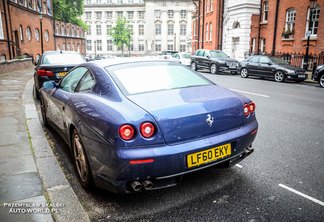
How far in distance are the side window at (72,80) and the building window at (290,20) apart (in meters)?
22.5

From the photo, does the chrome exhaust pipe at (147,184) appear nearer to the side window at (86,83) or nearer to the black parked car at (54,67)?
the side window at (86,83)

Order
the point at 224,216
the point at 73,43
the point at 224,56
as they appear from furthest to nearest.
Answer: the point at 73,43, the point at 224,56, the point at 224,216

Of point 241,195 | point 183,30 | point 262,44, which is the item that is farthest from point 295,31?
point 183,30

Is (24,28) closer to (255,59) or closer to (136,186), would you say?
(255,59)

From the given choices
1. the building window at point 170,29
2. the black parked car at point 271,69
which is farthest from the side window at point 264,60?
the building window at point 170,29

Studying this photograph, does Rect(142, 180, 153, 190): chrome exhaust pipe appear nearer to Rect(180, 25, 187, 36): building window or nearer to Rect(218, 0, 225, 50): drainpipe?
Rect(218, 0, 225, 50): drainpipe

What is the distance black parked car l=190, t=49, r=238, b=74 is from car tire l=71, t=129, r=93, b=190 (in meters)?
18.8

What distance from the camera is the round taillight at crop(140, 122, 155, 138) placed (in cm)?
272

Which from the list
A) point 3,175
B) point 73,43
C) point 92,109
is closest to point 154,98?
point 92,109

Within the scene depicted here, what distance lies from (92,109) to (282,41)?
24.3 m

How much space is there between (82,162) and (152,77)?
1365 mm

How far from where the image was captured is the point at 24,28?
29578 mm

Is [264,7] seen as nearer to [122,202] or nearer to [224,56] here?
[224,56]

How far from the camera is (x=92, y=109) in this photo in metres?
3.13
